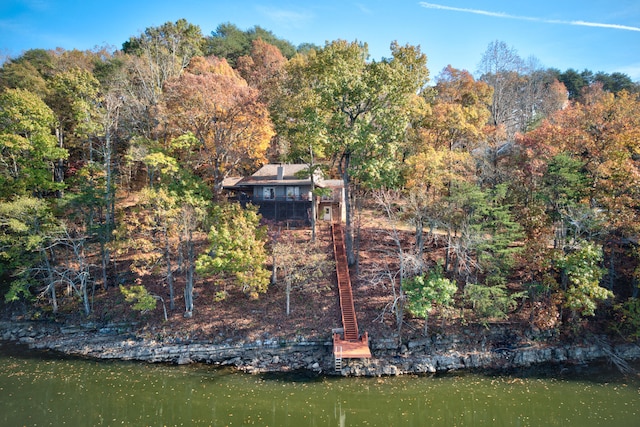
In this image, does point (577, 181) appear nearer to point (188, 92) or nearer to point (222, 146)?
point (222, 146)

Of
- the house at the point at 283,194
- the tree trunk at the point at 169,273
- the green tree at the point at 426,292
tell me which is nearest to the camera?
the green tree at the point at 426,292

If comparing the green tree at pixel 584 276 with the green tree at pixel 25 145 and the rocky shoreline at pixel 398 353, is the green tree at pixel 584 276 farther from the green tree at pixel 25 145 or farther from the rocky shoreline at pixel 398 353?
the green tree at pixel 25 145

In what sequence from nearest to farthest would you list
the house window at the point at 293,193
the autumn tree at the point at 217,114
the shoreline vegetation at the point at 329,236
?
the shoreline vegetation at the point at 329,236 < the autumn tree at the point at 217,114 < the house window at the point at 293,193

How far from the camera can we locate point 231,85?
28.8 metres

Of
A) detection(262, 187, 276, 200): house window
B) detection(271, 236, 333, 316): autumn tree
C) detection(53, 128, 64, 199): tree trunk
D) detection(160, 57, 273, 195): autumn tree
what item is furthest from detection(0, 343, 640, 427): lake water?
detection(53, 128, 64, 199): tree trunk

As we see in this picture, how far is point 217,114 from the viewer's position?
29094 mm

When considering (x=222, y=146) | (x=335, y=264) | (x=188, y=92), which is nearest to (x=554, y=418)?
(x=335, y=264)

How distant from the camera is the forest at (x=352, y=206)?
23297 mm

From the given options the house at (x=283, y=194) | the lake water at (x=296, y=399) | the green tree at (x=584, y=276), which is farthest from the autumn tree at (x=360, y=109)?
the lake water at (x=296, y=399)

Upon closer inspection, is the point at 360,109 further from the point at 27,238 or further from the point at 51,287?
the point at 51,287

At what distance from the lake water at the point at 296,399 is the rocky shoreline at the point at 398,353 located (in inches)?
32.9

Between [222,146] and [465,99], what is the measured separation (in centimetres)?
2106

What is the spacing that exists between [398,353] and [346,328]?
127 inches

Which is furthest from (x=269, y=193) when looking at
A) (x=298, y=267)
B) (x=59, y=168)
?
(x=59, y=168)
